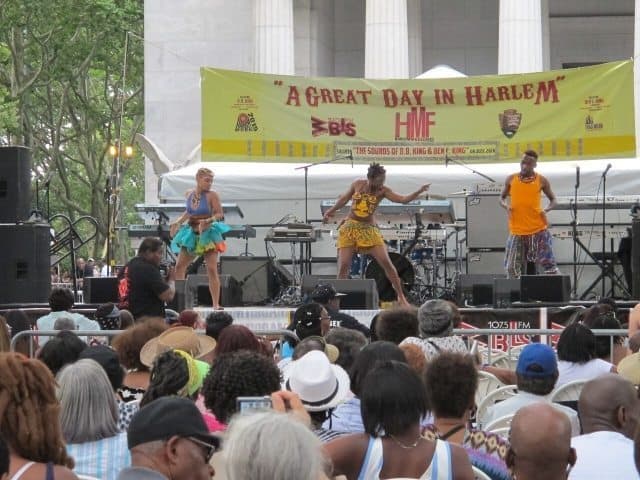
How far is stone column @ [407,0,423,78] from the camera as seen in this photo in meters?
37.9

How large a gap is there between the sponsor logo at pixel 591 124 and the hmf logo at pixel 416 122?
2.49 meters

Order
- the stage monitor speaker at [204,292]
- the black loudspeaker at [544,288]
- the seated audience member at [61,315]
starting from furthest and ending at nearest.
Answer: the stage monitor speaker at [204,292] → the black loudspeaker at [544,288] → the seated audience member at [61,315]

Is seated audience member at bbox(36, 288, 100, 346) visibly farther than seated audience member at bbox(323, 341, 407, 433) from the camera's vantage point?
Yes

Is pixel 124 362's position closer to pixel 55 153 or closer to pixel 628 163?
pixel 628 163

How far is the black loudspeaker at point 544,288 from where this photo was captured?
17.3 metres

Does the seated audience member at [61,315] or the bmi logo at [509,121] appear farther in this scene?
the bmi logo at [509,121]

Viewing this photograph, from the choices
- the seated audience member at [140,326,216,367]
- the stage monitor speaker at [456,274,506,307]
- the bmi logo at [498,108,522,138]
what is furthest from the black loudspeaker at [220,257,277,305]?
the seated audience member at [140,326,216,367]

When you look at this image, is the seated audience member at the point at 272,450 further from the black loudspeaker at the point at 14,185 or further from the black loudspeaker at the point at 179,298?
the black loudspeaker at the point at 179,298

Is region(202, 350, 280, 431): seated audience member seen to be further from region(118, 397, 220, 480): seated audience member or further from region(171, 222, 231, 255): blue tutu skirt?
region(171, 222, 231, 255): blue tutu skirt

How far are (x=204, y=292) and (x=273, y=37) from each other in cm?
1641

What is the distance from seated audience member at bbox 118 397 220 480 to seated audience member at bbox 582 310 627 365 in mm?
5710

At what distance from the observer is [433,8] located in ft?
131

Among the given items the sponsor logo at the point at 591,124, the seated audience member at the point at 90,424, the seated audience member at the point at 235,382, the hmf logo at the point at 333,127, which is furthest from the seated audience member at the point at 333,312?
Result: the sponsor logo at the point at 591,124

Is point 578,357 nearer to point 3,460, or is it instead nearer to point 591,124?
point 3,460
